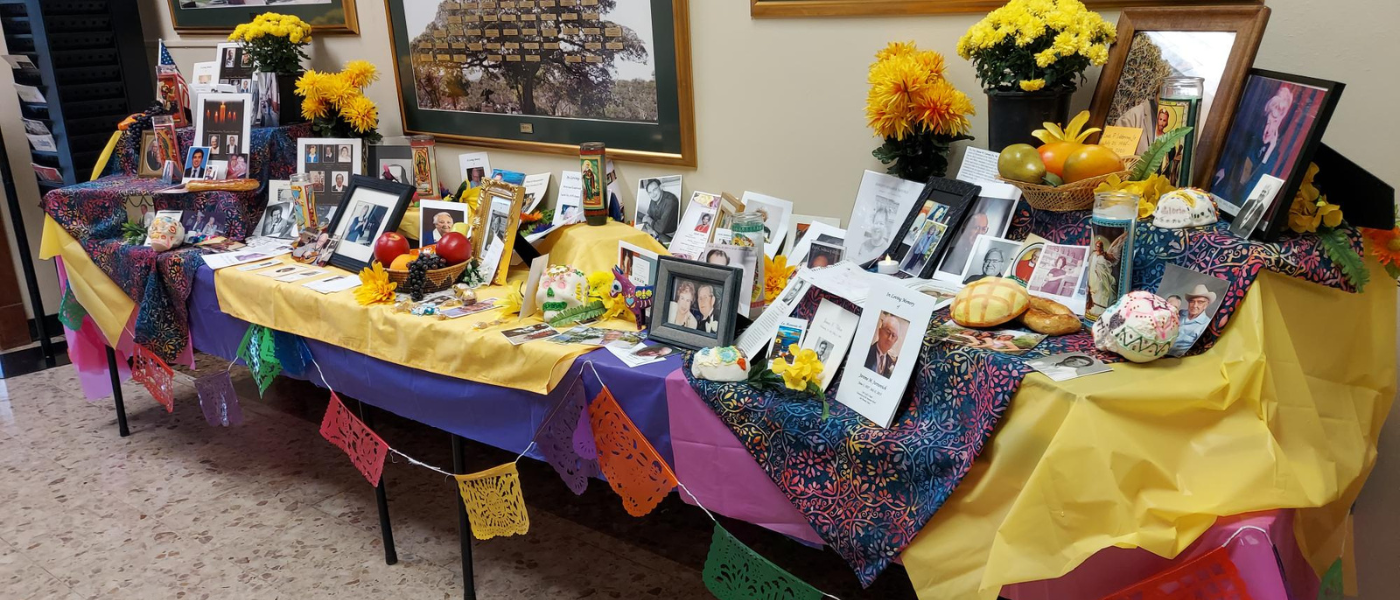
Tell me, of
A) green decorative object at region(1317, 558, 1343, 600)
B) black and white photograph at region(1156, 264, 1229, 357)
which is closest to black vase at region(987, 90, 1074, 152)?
black and white photograph at region(1156, 264, 1229, 357)

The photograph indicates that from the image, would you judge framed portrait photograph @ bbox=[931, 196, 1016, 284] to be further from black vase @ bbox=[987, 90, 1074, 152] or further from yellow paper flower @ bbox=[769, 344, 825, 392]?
yellow paper flower @ bbox=[769, 344, 825, 392]

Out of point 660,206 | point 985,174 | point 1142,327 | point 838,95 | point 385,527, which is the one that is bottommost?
point 385,527

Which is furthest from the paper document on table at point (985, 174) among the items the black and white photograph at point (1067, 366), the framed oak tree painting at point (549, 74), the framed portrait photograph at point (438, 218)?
the framed portrait photograph at point (438, 218)

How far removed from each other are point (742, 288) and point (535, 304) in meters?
0.59

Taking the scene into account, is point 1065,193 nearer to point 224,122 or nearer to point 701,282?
point 701,282

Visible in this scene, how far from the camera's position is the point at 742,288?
2.10m

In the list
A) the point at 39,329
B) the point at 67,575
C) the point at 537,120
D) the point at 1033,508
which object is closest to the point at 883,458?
the point at 1033,508

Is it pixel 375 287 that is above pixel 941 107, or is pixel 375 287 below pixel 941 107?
below

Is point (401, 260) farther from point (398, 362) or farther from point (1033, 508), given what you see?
point (1033, 508)

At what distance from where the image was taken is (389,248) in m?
2.68

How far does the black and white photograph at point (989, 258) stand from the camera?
1.98 m

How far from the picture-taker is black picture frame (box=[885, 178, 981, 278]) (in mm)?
2053

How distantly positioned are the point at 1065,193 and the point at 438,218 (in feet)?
6.12

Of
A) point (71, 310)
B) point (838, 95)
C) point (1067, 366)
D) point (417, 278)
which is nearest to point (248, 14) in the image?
point (71, 310)
